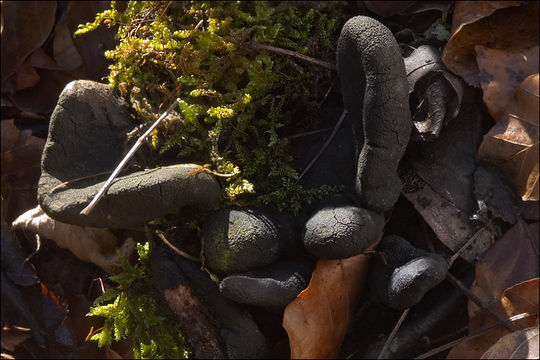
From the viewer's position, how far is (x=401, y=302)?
68.1 inches

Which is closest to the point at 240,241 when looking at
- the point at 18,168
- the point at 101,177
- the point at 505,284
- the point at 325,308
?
the point at 325,308

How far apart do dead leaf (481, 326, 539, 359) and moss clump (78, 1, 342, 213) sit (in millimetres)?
791

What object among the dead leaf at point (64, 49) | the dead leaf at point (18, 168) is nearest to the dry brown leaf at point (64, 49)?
the dead leaf at point (64, 49)

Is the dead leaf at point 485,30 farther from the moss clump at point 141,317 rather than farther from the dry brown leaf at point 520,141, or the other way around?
the moss clump at point 141,317

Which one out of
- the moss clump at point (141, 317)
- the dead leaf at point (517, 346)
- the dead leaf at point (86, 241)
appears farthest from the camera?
the dead leaf at point (86, 241)

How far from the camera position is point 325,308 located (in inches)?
73.5

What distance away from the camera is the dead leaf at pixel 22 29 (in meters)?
2.50

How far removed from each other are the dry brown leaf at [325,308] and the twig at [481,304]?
301 millimetres

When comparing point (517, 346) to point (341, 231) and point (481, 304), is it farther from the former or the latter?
point (341, 231)

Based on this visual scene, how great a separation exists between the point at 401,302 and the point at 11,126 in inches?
73.6

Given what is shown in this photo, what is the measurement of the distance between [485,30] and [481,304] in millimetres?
1013

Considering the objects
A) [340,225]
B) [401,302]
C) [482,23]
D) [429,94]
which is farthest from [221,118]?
[482,23]

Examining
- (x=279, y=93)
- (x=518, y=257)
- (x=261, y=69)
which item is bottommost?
(x=518, y=257)

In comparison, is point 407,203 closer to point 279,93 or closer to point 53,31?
point 279,93
